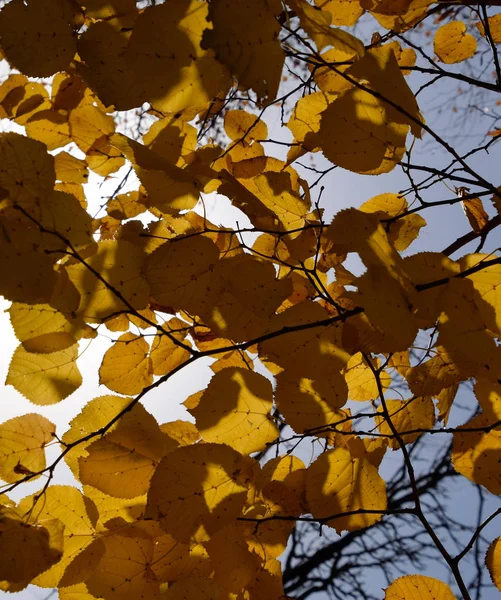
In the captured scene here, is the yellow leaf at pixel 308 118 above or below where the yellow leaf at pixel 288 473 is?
above

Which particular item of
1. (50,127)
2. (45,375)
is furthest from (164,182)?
(50,127)

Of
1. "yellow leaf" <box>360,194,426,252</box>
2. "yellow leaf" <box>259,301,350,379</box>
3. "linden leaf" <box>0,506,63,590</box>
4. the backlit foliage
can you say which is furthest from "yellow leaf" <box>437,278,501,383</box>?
"linden leaf" <box>0,506,63,590</box>

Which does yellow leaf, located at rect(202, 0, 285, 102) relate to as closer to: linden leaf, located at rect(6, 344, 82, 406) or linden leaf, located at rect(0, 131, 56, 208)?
linden leaf, located at rect(0, 131, 56, 208)

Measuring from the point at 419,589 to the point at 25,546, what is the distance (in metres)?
0.72

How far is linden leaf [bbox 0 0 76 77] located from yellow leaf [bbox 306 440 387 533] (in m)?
0.87

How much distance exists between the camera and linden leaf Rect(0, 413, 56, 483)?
3.13 feet

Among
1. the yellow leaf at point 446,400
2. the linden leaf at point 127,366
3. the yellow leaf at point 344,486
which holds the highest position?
the linden leaf at point 127,366

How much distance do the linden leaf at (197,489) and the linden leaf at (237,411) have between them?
54 millimetres

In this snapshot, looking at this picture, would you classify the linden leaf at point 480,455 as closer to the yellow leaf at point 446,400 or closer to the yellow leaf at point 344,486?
the yellow leaf at point 446,400

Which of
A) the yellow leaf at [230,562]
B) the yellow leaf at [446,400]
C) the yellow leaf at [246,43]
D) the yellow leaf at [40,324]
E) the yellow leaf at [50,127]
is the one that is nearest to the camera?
the yellow leaf at [246,43]

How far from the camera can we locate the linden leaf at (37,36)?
772 millimetres

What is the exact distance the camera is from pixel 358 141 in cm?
86

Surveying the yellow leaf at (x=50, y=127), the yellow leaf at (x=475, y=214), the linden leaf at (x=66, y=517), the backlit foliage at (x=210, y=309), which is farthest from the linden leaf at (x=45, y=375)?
the yellow leaf at (x=475, y=214)

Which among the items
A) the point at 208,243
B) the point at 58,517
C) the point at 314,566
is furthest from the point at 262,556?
the point at 314,566
